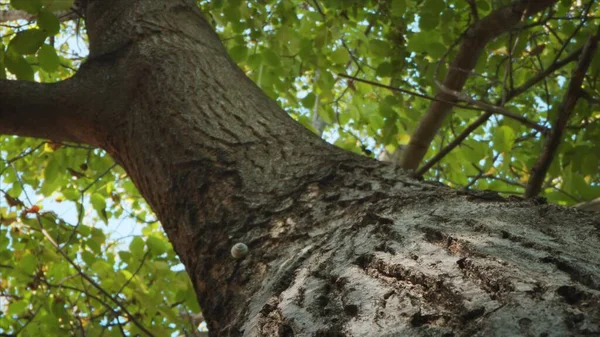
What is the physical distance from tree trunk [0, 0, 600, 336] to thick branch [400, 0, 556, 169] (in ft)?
3.75

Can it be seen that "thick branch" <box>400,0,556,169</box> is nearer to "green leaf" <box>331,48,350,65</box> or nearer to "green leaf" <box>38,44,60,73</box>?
"green leaf" <box>331,48,350,65</box>

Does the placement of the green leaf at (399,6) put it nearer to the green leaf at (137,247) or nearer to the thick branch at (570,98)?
the thick branch at (570,98)

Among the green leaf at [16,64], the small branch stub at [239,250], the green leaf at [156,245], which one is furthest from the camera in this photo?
the green leaf at [156,245]

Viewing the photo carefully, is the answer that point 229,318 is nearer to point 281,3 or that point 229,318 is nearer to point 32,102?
point 32,102

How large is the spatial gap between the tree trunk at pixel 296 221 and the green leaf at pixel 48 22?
17cm

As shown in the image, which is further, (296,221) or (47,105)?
(47,105)

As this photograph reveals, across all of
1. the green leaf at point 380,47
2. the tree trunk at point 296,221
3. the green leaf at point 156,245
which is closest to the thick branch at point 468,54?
the green leaf at point 380,47

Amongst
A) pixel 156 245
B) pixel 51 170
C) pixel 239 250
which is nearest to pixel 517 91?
pixel 239 250

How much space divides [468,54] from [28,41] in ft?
5.95

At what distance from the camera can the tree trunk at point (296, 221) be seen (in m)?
0.83

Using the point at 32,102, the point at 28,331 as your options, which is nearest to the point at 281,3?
the point at 32,102

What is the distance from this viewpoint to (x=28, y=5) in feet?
6.95

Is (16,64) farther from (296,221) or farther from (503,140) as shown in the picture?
(503,140)

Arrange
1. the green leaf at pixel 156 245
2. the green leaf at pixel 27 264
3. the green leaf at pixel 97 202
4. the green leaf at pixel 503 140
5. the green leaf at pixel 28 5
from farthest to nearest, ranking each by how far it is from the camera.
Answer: the green leaf at pixel 97 202, the green leaf at pixel 27 264, the green leaf at pixel 156 245, the green leaf at pixel 503 140, the green leaf at pixel 28 5
